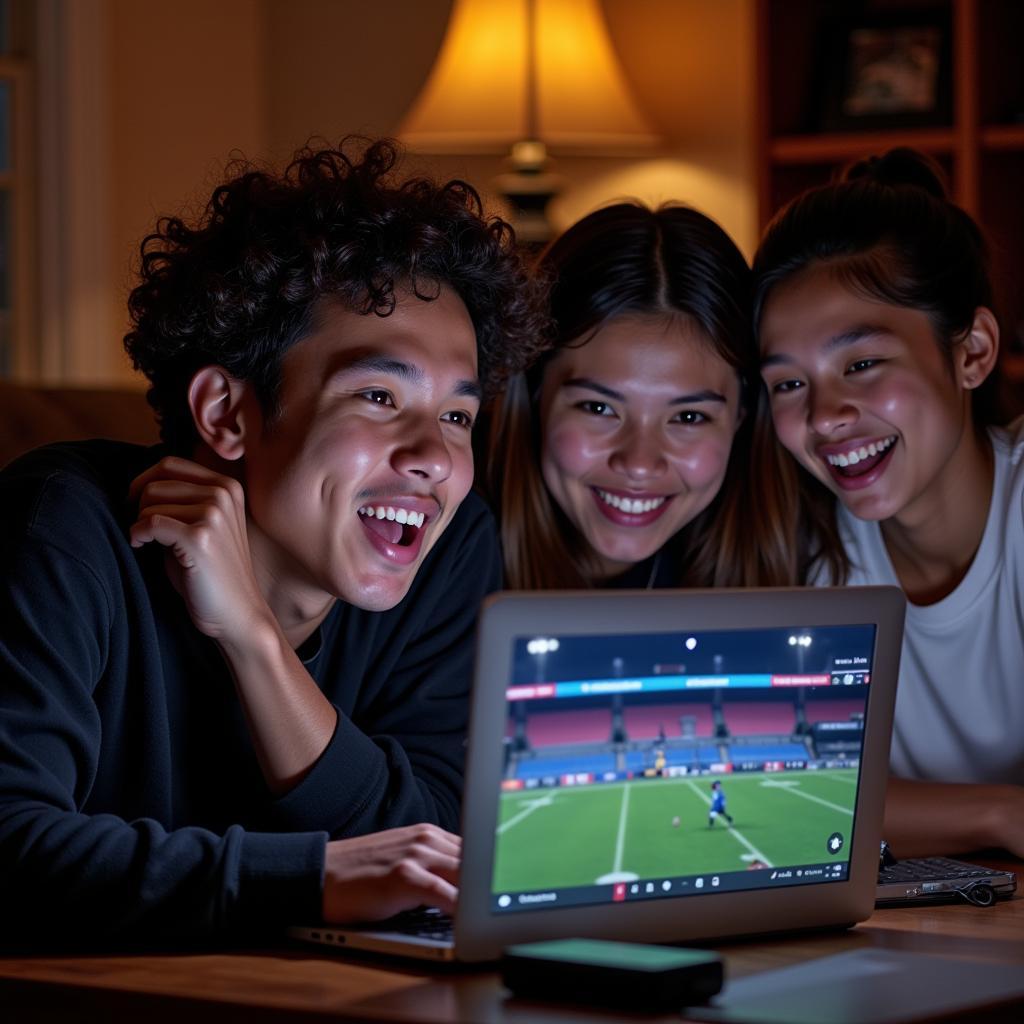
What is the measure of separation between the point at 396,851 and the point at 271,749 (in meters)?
0.26

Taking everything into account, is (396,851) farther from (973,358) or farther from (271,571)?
(973,358)

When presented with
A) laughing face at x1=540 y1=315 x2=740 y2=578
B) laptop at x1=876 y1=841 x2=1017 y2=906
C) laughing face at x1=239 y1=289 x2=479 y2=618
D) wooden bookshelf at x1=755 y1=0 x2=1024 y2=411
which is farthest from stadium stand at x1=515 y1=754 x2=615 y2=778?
wooden bookshelf at x1=755 y1=0 x2=1024 y2=411

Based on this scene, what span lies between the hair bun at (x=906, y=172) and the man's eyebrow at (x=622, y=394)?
0.39 meters

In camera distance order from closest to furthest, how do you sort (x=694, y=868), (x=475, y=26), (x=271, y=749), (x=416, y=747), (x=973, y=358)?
1. (x=694, y=868)
2. (x=271, y=749)
3. (x=416, y=747)
4. (x=973, y=358)
5. (x=475, y=26)

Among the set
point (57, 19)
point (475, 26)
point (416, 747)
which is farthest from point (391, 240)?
point (57, 19)

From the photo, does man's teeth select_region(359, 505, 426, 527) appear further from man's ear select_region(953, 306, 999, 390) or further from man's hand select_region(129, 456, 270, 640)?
man's ear select_region(953, 306, 999, 390)

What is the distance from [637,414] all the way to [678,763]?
0.89 m

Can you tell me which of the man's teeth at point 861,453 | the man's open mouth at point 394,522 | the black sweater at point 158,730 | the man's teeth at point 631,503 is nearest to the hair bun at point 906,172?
the man's teeth at point 861,453

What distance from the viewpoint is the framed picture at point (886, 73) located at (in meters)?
3.50

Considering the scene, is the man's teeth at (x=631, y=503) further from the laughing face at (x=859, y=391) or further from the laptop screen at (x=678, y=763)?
the laptop screen at (x=678, y=763)

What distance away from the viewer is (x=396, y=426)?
1.53 m

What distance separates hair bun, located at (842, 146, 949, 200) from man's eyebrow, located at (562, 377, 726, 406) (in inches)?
15.2

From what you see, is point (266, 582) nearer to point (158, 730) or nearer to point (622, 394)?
point (158, 730)

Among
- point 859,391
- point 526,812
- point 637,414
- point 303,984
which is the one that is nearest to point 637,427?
point 637,414
